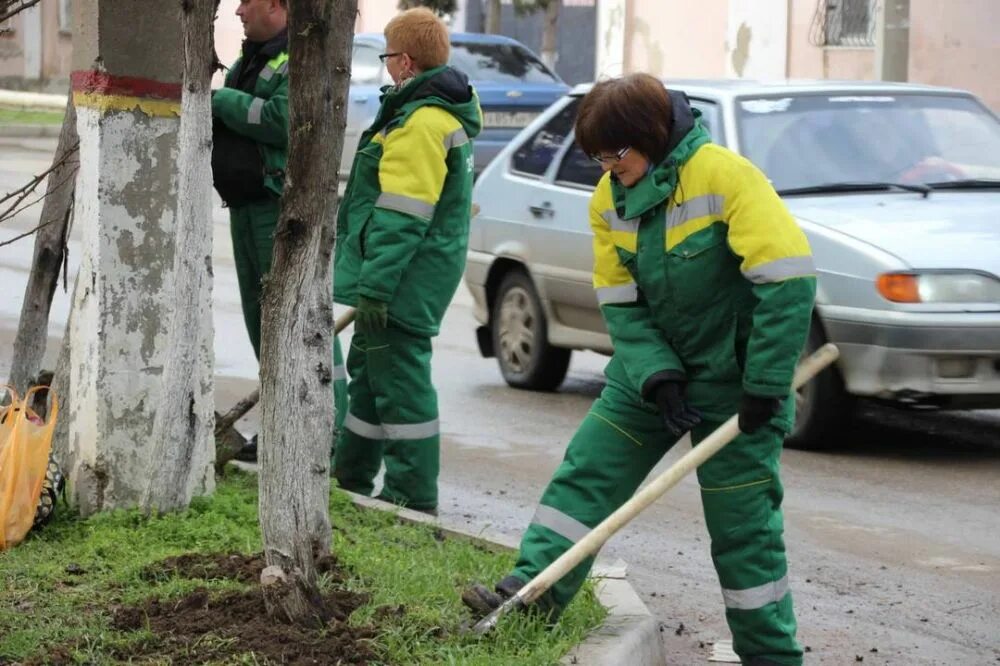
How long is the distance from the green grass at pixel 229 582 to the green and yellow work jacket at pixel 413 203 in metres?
0.75

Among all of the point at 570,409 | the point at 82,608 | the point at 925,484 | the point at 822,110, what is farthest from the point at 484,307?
the point at 82,608

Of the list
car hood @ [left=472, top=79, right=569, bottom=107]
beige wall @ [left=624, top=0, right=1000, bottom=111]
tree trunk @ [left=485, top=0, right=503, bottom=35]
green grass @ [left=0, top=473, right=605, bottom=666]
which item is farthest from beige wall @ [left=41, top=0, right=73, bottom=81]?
green grass @ [left=0, top=473, right=605, bottom=666]

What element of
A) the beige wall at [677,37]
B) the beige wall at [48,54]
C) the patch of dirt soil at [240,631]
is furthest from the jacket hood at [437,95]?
the beige wall at [48,54]

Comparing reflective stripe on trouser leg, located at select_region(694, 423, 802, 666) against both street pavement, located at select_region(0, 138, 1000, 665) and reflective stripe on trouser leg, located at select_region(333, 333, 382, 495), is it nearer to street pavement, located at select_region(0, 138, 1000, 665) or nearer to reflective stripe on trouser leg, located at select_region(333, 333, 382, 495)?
street pavement, located at select_region(0, 138, 1000, 665)

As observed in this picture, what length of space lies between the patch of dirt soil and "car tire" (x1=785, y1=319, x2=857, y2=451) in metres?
3.49

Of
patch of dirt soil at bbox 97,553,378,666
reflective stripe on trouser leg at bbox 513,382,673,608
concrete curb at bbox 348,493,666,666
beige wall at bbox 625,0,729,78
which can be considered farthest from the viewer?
beige wall at bbox 625,0,729,78

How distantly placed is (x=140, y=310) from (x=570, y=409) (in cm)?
385

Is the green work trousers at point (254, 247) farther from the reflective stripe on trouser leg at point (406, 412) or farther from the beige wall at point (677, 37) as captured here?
the beige wall at point (677, 37)

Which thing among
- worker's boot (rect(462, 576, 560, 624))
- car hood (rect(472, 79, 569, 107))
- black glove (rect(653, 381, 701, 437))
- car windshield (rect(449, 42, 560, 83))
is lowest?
worker's boot (rect(462, 576, 560, 624))

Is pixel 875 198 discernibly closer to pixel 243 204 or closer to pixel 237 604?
pixel 243 204

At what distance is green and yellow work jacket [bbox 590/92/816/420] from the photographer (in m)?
4.44

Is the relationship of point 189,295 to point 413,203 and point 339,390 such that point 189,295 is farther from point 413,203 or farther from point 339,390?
point 339,390

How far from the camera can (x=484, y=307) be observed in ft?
Result: 32.8

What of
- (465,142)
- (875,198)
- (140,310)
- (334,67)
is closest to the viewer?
(334,67)
